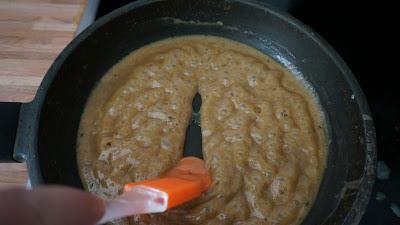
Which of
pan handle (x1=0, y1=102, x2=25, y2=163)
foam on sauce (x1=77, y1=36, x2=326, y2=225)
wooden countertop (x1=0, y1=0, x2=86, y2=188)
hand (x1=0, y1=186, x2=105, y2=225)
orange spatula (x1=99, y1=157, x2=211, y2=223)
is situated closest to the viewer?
hand (x1=0, y1=186, x2=105, y2=225)

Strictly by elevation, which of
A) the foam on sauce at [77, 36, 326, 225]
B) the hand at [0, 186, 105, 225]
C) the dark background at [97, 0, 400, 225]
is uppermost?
the dark background at [97, 0, 400, 225]

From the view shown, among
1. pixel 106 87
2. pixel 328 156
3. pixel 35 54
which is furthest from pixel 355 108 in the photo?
pixel 35 54

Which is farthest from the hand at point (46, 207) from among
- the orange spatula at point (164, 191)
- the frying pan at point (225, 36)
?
the frying pan at point (225, 36)

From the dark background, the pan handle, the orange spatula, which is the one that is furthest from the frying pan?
the orange spatula

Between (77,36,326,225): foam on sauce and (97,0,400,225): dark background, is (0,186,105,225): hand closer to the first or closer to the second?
(77,36,326,225): foam on sauce

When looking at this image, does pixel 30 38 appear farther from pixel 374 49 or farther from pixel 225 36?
pixel 374 49

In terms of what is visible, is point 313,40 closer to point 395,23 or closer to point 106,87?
point 395,23
